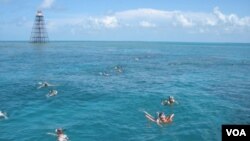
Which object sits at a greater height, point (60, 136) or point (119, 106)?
point (119, 106)

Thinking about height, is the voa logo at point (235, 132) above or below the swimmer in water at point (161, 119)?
above

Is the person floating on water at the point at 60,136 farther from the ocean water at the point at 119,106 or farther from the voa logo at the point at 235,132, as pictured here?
the voa logo at the point at 235,132

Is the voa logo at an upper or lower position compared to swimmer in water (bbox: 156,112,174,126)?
upper

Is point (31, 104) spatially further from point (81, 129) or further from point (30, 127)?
point (81, 129)

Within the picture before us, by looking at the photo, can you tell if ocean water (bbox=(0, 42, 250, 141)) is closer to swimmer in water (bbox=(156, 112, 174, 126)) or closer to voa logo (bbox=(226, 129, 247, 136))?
swimmer in water (bbox=(156, 112, 174, 126))

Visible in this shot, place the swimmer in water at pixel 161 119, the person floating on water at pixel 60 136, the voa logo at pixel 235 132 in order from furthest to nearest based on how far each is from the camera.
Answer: the swimmer in water at pixel 161 119, the person floating on water at pixel 60 136, the voa logo at pixel 235 132

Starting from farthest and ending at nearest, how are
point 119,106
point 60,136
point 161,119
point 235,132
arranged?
point 119,106, point 161,119, point 60,136, point 235,132

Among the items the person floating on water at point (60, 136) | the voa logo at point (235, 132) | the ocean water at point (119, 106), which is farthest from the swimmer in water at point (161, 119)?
the voa logo at point (235, 132)

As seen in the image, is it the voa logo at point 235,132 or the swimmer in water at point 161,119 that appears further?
the swimmer in water at point 161,119

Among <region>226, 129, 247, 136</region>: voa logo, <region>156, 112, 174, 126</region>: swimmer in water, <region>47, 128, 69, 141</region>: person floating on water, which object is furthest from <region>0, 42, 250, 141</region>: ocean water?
<region>226, 129, 247, 136</region>: voa logo

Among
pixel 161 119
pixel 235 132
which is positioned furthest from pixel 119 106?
pixel 235 132

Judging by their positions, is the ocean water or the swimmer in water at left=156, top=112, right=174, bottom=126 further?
the swimmer in water at left=156, top=112, right=174, bottom=126

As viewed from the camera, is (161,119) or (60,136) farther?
(161,119)

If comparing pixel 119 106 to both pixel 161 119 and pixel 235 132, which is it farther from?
pixel 235 132
